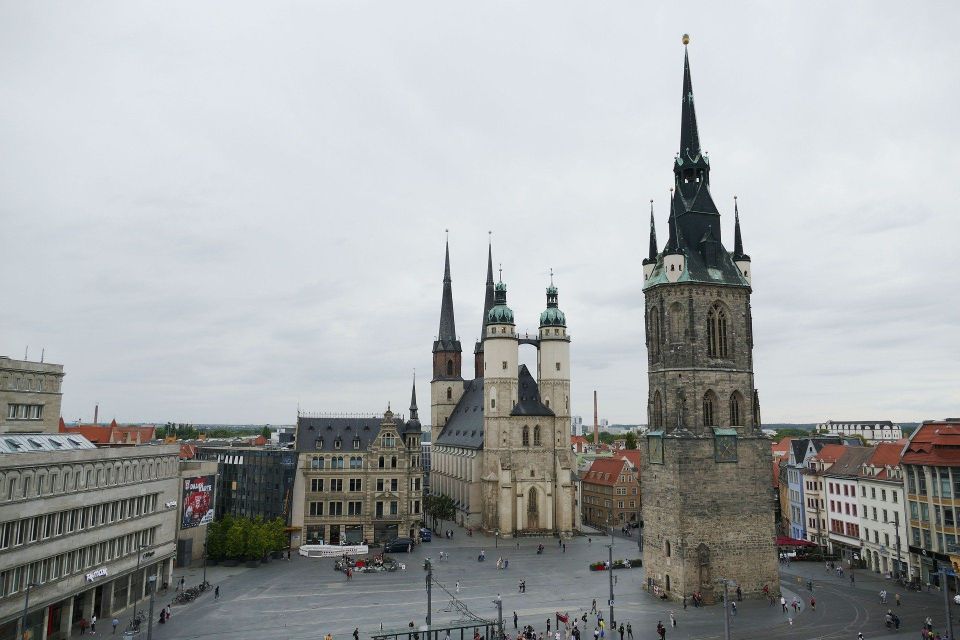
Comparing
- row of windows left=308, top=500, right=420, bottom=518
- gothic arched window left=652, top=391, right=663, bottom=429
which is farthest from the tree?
gothic arched window left=652, top=391, right=663, bottom=429

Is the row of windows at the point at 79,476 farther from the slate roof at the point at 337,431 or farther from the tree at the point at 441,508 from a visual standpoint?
the tree at the point at 441,508

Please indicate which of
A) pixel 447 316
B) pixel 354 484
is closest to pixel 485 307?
pixel 447 316

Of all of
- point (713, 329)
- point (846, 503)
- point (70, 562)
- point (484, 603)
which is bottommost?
point (484, 603)

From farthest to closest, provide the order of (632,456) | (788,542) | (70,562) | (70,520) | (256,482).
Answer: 1. (632,456)
2. (256,482)
3. (788,542)
4. (70,520)
5. (70,562)

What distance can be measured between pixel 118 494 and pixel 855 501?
64.5m

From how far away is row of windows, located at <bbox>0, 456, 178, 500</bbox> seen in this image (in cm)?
3931

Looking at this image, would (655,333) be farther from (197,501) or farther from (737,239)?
(197,501)

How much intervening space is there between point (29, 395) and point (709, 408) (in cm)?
5356

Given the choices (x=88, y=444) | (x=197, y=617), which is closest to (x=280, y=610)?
(x=197, y=617)

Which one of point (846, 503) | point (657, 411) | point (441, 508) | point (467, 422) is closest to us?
point (657, 411)

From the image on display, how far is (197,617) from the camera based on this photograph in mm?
48281

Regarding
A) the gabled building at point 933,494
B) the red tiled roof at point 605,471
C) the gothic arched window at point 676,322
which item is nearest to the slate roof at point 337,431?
the red tiled roof at point 605,471

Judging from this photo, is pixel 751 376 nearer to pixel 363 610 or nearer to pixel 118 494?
pixel 363 610

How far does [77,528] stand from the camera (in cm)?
4562
